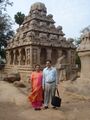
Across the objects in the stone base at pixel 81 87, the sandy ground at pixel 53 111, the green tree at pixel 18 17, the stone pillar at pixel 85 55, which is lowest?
the sandy ground at pixel 53 111

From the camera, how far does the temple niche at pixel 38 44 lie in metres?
21.4

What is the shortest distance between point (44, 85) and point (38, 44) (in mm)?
13743

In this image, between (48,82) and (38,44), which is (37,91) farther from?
(38,44)

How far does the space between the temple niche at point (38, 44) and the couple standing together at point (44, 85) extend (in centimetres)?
1229

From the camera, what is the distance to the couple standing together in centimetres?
792

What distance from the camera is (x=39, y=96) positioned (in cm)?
821

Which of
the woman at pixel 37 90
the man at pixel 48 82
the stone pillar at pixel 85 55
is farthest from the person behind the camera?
the stone pillar at pixel 85 55

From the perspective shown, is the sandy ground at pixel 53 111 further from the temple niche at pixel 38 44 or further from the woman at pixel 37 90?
the temple niche at pixel 38 44

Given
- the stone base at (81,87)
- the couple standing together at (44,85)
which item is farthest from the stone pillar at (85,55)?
the couple standing together at (44,85)

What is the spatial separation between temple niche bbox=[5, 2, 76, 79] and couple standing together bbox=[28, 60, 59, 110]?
12.3m

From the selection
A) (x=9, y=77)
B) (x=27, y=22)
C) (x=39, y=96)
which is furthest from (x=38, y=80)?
(x=27, y=22)

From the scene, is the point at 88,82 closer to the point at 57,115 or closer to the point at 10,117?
the point at 57,115

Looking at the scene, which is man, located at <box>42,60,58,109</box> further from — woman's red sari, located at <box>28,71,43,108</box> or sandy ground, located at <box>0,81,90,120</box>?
sandy ground, located at <box>0,81,90,120</box>

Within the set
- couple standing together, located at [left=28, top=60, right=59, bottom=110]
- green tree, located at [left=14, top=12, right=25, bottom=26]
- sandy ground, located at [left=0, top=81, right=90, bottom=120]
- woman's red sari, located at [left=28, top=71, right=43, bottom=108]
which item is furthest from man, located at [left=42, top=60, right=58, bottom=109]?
green tree, located at [left=14, top=12, right=25, bottom=26]
